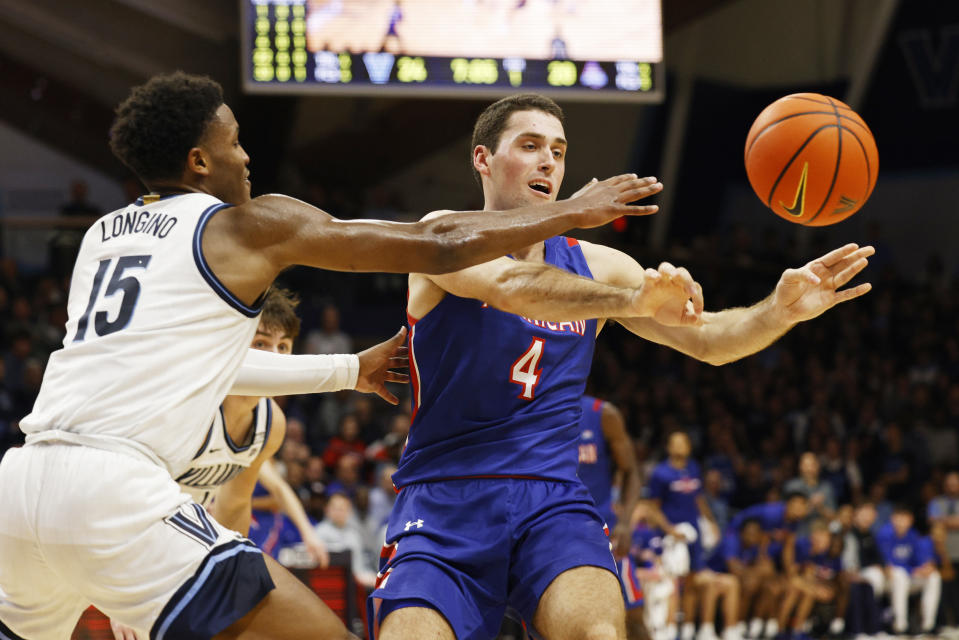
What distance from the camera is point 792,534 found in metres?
12.6

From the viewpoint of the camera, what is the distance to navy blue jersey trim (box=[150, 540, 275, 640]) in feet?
9.39

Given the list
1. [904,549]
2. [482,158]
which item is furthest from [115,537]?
[904,549]

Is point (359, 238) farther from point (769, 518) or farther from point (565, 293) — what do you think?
point (769, 518)

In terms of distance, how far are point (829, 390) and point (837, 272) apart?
40.9 ft

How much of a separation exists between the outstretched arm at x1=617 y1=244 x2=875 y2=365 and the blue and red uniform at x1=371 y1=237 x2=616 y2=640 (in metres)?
0.37

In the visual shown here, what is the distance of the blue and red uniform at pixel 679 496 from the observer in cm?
1188

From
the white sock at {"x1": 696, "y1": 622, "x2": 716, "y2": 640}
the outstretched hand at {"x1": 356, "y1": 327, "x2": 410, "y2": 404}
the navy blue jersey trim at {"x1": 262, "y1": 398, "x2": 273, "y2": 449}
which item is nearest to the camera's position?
the outstretched hand at {"x1": 356, "y1": 327, "x2": 410, "y2": 404}

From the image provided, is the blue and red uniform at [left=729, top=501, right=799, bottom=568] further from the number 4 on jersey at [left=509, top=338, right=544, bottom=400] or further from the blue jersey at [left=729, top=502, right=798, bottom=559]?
the number 4 on jersey at [left=509, top=338, right=544, bottom=400]

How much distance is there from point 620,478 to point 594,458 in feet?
2.43

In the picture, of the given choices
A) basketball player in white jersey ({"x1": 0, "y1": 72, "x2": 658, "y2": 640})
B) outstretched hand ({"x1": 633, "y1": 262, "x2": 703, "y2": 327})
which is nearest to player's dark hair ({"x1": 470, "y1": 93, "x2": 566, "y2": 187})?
basketball player in white jersey ({"x1": 0, "y1": 72, "x2": 658, "y2": 640})

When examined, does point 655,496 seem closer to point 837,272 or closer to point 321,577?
point 321,577

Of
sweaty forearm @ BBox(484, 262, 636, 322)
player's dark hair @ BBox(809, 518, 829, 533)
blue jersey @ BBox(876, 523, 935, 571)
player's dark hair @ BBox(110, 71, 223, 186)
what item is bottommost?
blue jersey @ BBox(876, 523, 935, 571)

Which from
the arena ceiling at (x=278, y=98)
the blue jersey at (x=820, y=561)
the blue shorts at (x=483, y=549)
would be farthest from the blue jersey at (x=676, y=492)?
the blue shorts at (x=483, y=549)

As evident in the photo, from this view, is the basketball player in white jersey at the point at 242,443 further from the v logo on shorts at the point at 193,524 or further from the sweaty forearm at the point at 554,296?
the sweaty forearm at the point at 554,296
